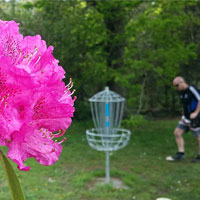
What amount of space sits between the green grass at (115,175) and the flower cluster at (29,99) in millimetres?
2079

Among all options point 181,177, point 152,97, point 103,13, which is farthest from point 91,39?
point 152,97

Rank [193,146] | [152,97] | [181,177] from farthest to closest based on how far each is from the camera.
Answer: [152,97] → [193,146] → [181,177]

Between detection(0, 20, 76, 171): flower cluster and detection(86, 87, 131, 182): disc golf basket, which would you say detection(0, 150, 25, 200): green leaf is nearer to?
detection(0, 20, 76, 171): flower cluster

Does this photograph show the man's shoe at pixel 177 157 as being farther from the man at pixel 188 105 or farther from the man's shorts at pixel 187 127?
the man's shorts at pixel 187 127

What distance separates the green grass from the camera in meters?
3.99

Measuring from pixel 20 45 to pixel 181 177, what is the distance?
14.9ft

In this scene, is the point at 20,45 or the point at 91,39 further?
the point at 91,39

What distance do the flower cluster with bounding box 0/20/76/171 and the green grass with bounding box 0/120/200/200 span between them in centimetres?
208

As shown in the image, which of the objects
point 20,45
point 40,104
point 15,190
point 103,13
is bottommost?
point 15,190

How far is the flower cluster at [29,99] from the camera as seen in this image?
1.81 ft

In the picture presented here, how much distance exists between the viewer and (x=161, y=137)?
8.02 meters

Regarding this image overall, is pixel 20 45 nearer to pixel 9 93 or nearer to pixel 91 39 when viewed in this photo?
pixel 9 93

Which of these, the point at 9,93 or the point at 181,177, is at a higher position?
the point at 9,93

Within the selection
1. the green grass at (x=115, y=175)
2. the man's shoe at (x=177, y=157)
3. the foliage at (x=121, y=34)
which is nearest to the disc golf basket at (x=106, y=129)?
the green grass at (x=115, y=175)
